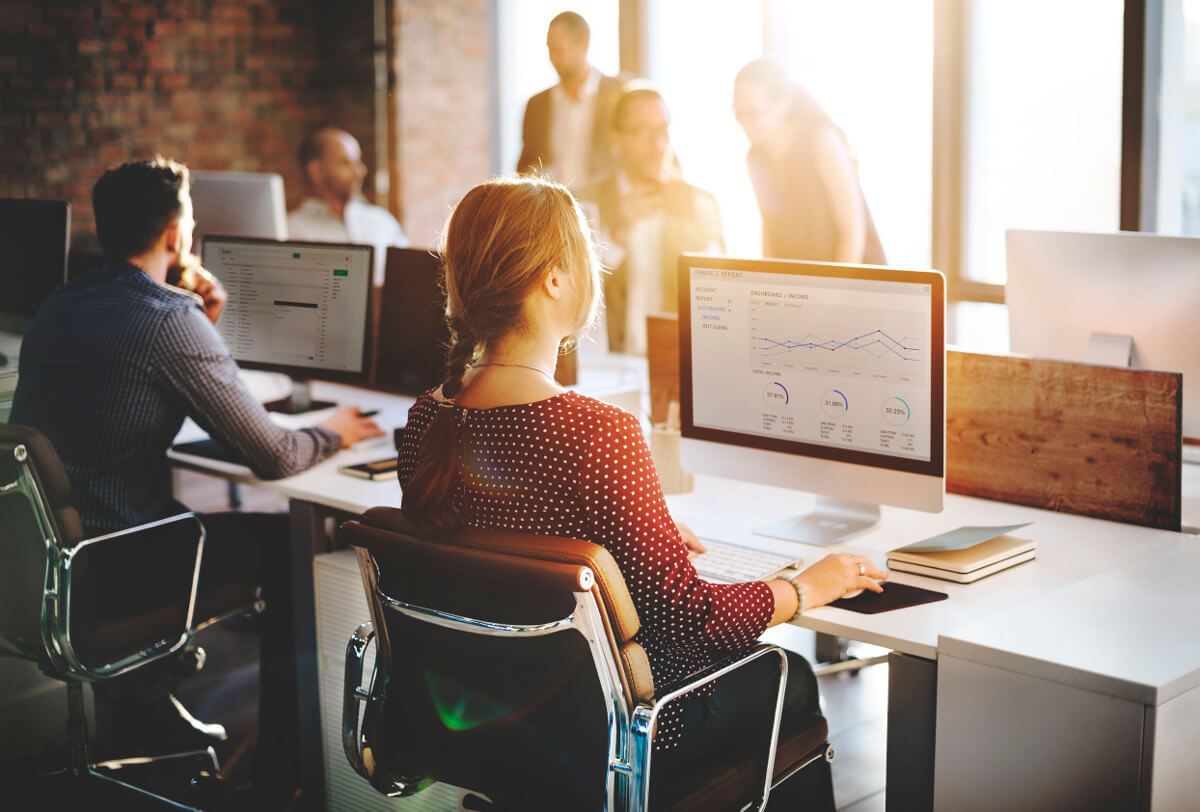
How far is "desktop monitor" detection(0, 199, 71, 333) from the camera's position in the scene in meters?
3.49

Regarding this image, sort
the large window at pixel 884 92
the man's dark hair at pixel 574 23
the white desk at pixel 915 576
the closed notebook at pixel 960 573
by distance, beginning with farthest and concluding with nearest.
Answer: the man's dark hair at pixel 574 23
the large window at pixel 884 92
the closed notebook at pixel 960 573
the white desk at pixel 915 576

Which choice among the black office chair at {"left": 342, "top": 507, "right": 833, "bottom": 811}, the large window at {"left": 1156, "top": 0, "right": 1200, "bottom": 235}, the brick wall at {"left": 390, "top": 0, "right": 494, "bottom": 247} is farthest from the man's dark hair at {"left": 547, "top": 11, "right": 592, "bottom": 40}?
the black office chair at {"left": 342, "top": 507, "right": 833, "bottom": 811}

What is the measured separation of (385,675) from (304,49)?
16.6 feet

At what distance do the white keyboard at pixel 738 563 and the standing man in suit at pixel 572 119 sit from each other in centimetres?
362

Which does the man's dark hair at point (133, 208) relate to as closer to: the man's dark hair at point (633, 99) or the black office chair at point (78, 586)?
the black office chair at point (78, 586)

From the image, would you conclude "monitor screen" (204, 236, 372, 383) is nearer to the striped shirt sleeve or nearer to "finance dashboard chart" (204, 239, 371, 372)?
"finance dashboard chart" (204, 239, 371, 372)

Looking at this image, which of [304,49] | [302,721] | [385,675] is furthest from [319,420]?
[304,49]

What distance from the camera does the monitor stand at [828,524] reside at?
2.21 m

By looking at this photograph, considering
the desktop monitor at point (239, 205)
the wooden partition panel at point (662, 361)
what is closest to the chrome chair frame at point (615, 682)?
the wooden partition panel at point (662, 361)

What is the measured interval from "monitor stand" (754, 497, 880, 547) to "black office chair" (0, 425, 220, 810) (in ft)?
3.89

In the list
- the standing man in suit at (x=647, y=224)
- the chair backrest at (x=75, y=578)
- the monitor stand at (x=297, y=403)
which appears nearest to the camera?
the chair backrest at (x=75, y=578)

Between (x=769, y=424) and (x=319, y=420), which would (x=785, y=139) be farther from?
(x=769, y=424)

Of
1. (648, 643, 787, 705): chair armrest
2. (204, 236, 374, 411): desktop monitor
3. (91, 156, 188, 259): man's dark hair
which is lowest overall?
(648, 643, 787, 705): chair armrest

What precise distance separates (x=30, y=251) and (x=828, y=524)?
2444mm
